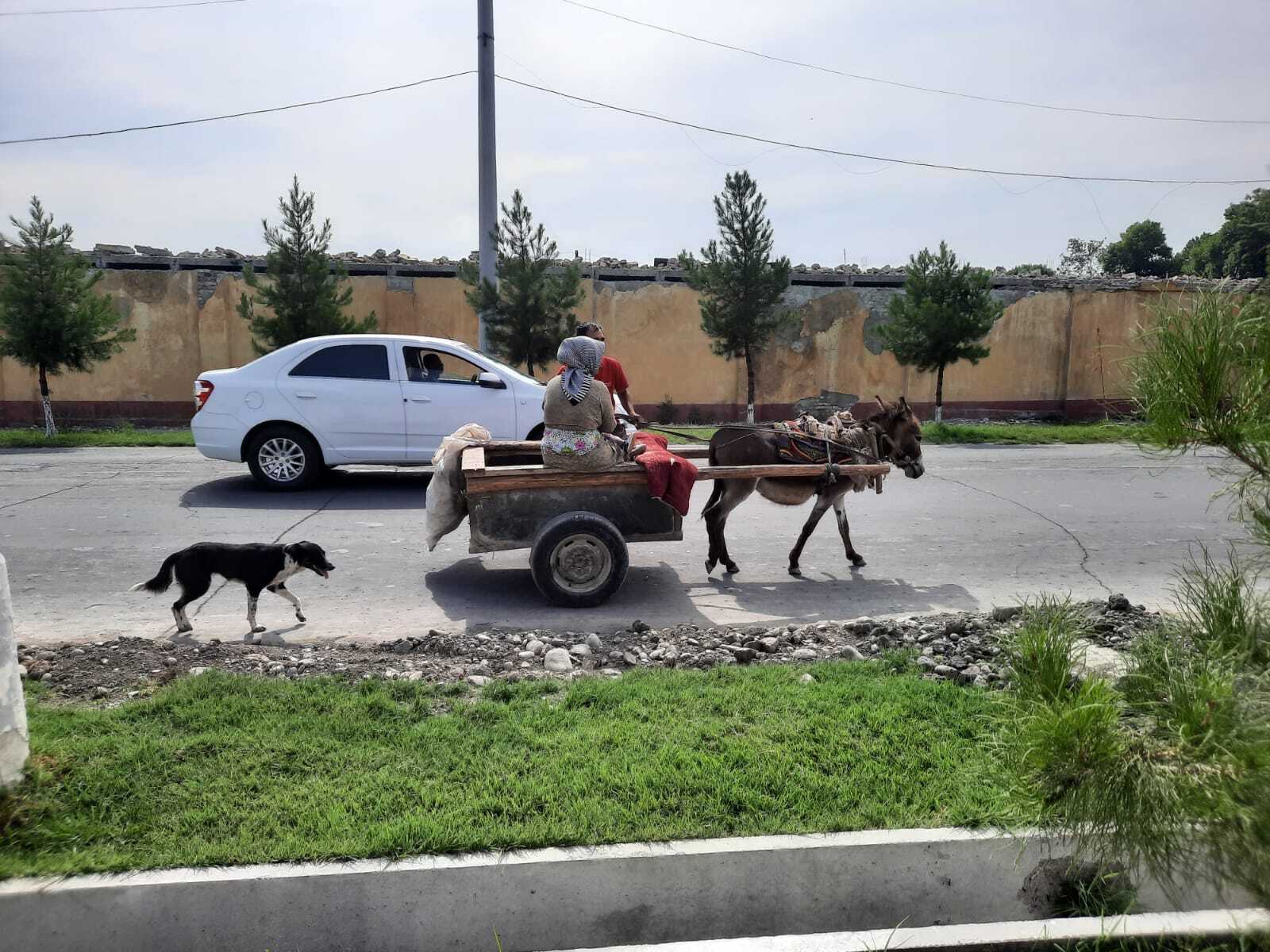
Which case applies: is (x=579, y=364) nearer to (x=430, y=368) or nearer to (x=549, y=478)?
(x=549, y=478)

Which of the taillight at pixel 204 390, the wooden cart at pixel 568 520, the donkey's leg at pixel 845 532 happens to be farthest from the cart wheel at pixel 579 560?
the taillight at pixel 204 390

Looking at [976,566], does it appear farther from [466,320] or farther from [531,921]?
[466,320]

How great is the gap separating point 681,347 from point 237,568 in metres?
16.7

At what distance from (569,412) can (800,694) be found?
9.26 feet

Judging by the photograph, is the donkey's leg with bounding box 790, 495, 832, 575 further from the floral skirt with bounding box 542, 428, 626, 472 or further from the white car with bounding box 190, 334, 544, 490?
the white car with bounding box 190, 334, 544, 490

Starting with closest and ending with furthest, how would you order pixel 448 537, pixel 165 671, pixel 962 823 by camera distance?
pixel 962 823 → pixel 165 671 → pixel 448 537

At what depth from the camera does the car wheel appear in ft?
36.6

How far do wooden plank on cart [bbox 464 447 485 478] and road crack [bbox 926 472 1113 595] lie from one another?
185 inches

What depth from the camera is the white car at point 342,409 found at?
11047mm

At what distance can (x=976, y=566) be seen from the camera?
318 inches

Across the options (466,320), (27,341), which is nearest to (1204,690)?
(27,341)

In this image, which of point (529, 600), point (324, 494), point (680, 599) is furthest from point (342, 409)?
point (680, 599)

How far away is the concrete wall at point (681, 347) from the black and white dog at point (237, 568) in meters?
15.5

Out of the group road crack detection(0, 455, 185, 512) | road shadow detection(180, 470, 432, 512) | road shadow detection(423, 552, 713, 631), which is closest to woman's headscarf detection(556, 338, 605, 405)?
road shadow detection(423, 552, 713, 631)
